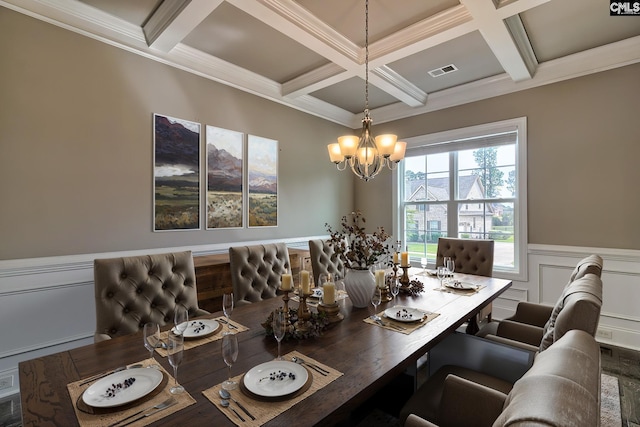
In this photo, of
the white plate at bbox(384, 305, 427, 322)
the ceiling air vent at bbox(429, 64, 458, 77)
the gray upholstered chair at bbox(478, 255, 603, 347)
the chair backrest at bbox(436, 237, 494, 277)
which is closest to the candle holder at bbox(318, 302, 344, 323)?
the white plate at bbox(384, 305, 427, 322)

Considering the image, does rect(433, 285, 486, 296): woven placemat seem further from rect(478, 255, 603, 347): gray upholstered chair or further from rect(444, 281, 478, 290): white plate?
rect(478, 255, 603, 347): gray upholstered chair

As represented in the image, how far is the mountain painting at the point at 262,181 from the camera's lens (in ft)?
11.5

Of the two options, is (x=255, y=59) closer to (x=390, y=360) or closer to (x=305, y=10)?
(x=305, y=10)

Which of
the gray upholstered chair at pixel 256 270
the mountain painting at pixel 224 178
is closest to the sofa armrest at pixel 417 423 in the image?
the gray upholstered chair at pixel 256 270

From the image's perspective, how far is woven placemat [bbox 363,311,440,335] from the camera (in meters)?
1.48

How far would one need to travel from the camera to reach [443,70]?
3.36m

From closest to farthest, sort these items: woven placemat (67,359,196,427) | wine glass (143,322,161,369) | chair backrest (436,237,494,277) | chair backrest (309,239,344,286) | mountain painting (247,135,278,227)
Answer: woven placemat (67,359,196,427), wine glass (143,322,161,369), chair backrest (309,239,344,286), chair backrest (436,237,494,277), mountain painting (247,135,278,227)

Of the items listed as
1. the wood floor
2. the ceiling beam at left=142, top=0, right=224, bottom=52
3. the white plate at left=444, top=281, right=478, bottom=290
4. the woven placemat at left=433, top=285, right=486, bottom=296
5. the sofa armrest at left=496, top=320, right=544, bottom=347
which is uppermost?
the ceiling beam at left=142, top=0, right=224, bottom=52

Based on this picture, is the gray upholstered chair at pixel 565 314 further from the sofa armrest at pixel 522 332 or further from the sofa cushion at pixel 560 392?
the sofa cushion at pixel 560 392

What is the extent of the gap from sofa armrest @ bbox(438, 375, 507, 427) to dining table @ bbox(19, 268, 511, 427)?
176 mm

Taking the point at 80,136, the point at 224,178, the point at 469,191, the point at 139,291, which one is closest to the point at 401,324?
the point at 139,291

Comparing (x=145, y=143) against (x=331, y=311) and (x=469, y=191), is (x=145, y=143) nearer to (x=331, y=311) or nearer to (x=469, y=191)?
(x=331, y=311)

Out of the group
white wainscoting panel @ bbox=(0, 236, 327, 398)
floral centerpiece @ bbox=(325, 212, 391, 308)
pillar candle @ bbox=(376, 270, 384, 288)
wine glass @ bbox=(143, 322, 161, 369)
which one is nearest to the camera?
wine glass @ bbox=(143, 322, 161, 369)

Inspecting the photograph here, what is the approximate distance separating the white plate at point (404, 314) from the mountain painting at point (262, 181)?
87.5 inches
